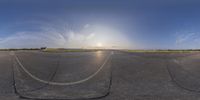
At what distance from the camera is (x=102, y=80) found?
21.1 metres

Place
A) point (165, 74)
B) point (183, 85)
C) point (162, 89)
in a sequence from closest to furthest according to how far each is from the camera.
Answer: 1. point (162, 89)
2. point (183, 85)
3. point (165, 74)

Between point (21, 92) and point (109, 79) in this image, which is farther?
point (109, 79)

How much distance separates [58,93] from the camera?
17.3 metres

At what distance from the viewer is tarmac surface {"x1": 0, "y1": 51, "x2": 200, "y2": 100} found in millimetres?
16922

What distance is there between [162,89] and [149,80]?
2.42 m

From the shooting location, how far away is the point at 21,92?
1717 centimetres

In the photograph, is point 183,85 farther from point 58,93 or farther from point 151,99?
point 58,93

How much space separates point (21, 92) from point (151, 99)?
9.16 m

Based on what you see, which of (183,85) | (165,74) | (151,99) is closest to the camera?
(151,99)

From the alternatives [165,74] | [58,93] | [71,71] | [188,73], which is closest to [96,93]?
[58,93]

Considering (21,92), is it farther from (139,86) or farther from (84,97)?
(139,86)

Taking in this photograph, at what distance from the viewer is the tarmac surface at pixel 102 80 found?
16922mm

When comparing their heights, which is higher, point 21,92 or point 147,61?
point 147,61

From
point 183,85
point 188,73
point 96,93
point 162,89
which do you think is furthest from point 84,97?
point 188,73
